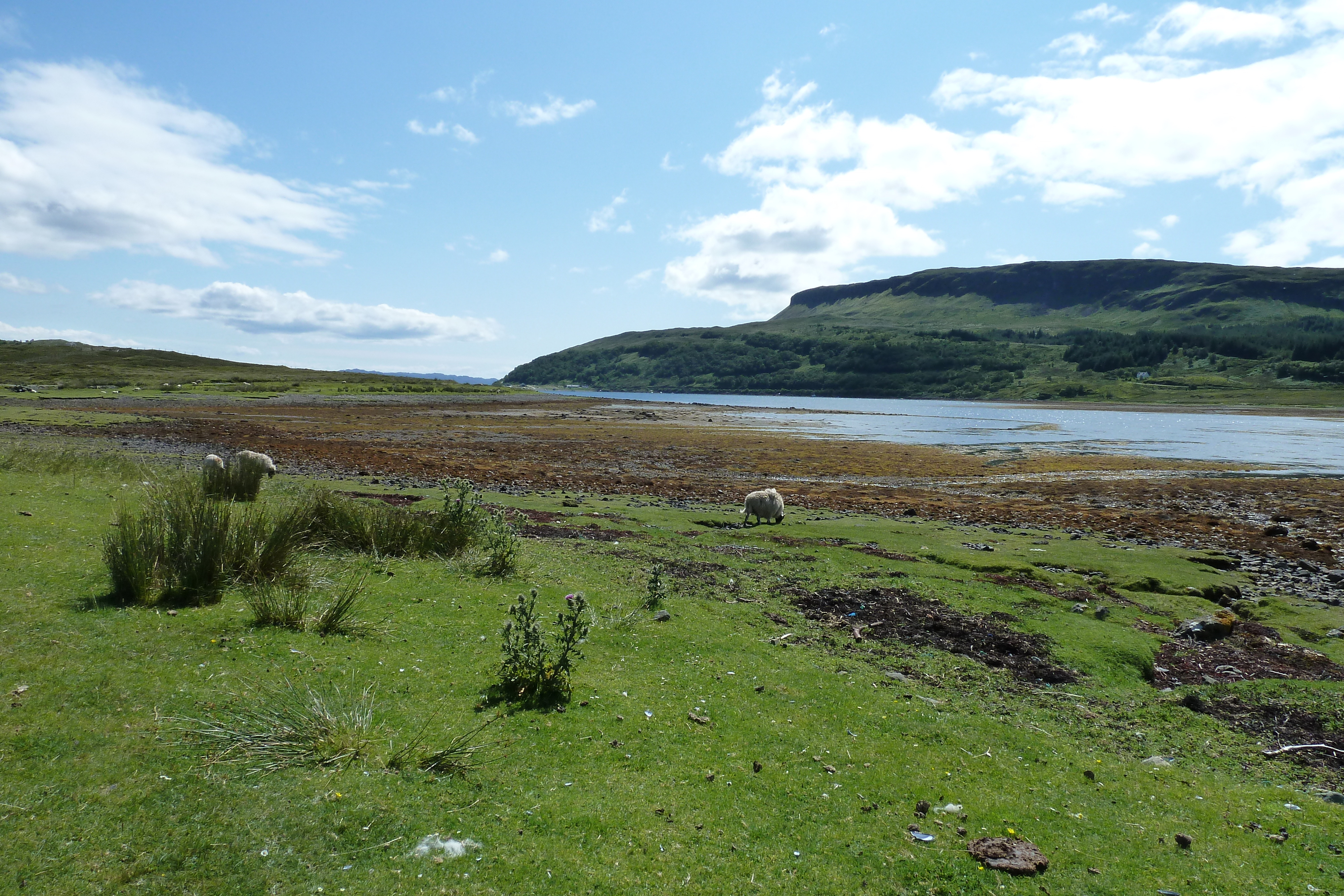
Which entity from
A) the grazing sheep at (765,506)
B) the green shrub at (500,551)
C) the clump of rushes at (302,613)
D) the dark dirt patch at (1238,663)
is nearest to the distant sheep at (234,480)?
the green shrub at (500,551)

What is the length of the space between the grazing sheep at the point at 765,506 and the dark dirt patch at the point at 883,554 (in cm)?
400

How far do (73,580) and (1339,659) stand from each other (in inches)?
841

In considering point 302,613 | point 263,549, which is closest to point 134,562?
point 263,549

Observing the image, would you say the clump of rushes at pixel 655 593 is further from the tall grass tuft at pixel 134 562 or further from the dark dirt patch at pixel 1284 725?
the dark dirt patch at pixel 1284 725

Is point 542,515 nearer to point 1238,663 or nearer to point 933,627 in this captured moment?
point 933,627

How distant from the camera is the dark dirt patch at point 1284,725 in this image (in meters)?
8.61

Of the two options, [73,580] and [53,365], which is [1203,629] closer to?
[73,580]

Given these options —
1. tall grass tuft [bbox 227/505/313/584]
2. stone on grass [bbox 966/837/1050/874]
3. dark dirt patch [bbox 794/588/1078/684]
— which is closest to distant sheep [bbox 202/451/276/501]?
tall grass tuft [bbox 227/505/313/584]

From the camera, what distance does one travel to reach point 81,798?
17.4ft

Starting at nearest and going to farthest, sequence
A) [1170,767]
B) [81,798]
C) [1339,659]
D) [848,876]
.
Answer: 1. [81,798]
2. [848,876]
3. [1170,767]
4. [1339,659]

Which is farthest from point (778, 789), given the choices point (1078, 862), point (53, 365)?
point (53, 365)

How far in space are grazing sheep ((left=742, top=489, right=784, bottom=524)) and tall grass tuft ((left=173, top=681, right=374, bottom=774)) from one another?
18145 millimetres

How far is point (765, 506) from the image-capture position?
79.0ft

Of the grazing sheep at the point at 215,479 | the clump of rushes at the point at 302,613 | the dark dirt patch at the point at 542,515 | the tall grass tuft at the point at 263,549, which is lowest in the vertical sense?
the dark dirt patch at the point at 542,515
